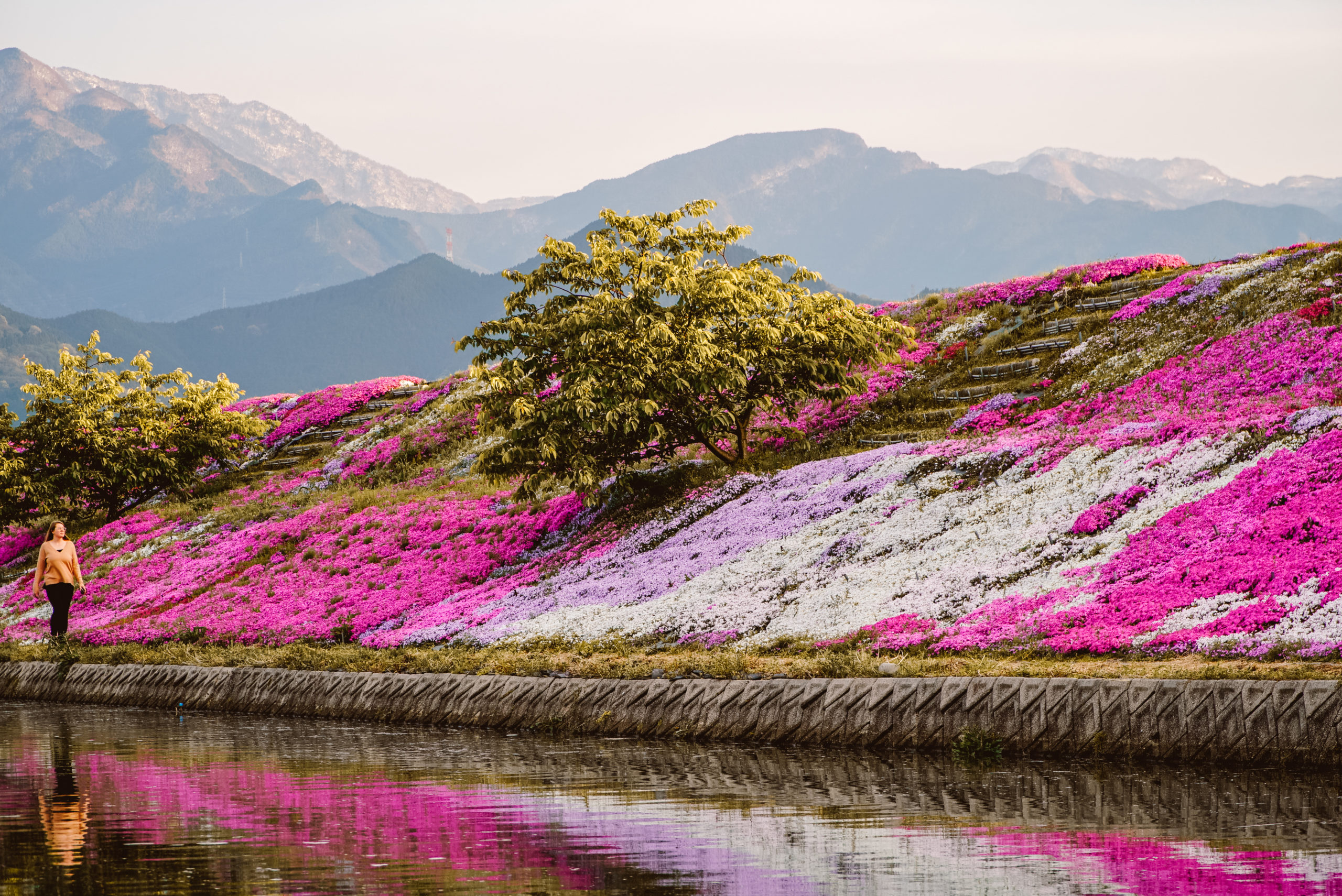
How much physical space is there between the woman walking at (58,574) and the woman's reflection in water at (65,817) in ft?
38.1

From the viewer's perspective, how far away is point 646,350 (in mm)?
27344

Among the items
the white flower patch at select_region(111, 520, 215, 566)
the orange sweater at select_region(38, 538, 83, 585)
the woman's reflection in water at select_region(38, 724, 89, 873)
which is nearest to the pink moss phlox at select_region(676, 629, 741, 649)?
the woman's reflection in water at select_region(38, 724, 89, 873)

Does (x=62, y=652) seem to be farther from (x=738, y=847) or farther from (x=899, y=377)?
(x=899, y=377)

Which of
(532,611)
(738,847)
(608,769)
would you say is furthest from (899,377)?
(738,847)

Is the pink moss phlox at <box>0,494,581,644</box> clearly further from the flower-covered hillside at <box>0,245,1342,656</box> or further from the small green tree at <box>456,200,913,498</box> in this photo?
the small green tree at <box>456,200,913,498</box>

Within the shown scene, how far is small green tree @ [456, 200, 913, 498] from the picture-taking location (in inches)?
1072

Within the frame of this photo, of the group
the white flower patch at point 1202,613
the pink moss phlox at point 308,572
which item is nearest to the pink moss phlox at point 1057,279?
the pink moss phlox at point 308,572

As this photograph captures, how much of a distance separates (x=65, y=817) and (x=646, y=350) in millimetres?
18721

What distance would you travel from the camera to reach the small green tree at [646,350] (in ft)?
89.4

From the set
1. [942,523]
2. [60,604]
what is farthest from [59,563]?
[942,523]

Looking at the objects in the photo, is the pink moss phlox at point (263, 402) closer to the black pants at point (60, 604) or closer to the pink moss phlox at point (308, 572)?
the pink moss phlox at point (308, 572)

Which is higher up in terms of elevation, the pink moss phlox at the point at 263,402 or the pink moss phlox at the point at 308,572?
the pink moss phlox at the point at 263,402

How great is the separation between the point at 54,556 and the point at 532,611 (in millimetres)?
9248

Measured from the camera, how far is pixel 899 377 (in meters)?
36.4
